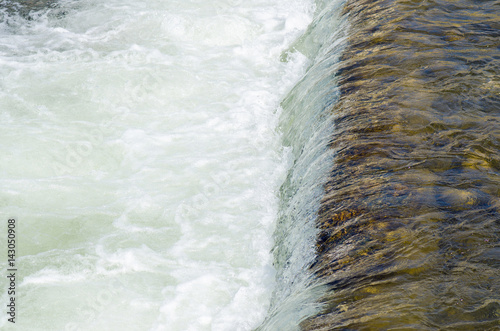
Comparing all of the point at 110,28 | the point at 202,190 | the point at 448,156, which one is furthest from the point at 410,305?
the point at 110,28

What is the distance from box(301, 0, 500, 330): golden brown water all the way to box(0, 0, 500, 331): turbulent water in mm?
15

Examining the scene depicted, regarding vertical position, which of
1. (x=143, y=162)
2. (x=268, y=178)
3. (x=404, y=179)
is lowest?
(x=143, y=162)

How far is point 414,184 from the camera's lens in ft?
10.8

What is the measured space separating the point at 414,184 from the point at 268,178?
6.60ft

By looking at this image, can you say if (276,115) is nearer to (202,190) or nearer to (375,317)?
(202,190)

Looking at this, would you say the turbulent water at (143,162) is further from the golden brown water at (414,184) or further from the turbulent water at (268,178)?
the golden brown water at (414,184)

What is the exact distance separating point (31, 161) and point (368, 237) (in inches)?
149

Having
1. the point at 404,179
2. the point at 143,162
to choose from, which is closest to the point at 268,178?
the point at 143,162

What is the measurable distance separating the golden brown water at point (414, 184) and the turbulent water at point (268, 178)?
0.05 feet

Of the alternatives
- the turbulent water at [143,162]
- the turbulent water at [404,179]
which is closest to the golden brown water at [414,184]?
the turbulent water at [404,179]

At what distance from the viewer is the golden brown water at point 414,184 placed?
8.24 ft

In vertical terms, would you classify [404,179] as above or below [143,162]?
above

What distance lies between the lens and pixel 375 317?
7.93 ft

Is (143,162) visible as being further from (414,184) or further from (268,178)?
(414,184)
